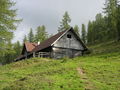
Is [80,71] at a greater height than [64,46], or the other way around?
[64,46]

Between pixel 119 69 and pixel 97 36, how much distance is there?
70.1 meters

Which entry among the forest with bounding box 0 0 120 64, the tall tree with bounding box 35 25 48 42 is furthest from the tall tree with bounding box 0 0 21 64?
the tall tree with bounding box 35 25 48 42

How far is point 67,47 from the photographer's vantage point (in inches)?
1480

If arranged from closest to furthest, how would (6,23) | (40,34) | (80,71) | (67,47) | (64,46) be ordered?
(80,71)
(6,23)
(64,46)
(67,47)
(40,34)

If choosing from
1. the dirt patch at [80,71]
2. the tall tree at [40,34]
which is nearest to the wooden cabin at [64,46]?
the dirt patch at [80,71]

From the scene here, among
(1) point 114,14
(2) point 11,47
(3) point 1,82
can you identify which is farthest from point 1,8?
(1) point 114,14

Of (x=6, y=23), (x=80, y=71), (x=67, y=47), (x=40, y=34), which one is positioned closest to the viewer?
(x=80, y=71)

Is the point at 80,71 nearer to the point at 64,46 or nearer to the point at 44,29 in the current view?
the point at 64,46

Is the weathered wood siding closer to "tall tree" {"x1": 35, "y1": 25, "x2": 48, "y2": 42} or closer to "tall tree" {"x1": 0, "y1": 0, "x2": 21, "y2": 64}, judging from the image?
"tall tree" {"x1": 0, "y1": 0, "x2": 21, "y2": 64}

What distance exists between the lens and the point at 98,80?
50.6ft

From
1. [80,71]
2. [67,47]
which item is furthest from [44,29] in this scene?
[80,71]

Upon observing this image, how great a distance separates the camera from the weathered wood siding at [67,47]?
36.5m

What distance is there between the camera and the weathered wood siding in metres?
36.5

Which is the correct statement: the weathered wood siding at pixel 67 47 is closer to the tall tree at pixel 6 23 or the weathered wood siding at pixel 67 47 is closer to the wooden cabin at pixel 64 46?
the wooden cabin at pixel 64 46
